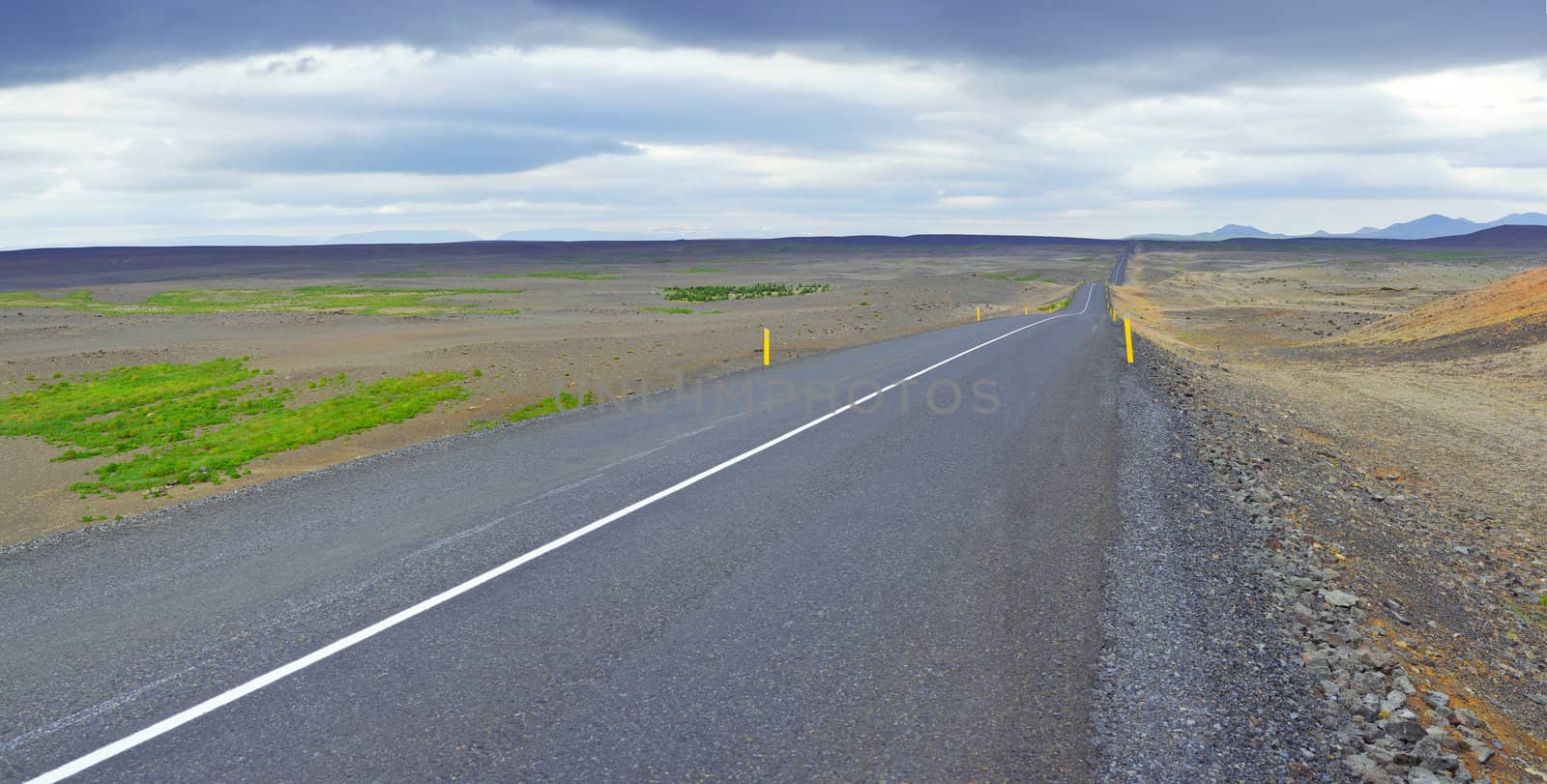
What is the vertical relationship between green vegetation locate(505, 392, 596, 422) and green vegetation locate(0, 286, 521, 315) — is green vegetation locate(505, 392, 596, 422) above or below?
above

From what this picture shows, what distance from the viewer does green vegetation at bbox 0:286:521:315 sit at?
58.3 m

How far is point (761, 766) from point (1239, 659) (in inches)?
128

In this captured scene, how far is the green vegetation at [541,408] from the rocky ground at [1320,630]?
34.7ft

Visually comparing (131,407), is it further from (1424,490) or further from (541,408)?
(1424,490)

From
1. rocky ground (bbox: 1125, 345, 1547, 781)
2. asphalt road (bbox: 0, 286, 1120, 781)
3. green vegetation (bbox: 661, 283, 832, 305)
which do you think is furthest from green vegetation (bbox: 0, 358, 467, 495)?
green vegetation (bbox: 661, 283, 832, 305)

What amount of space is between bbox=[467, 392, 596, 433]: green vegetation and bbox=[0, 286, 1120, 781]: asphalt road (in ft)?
16.5

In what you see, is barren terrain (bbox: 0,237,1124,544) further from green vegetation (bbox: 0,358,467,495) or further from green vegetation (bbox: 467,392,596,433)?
green vegetation (bbox: 0,358,467,495)

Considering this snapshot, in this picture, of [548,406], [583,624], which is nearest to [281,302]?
[548,406]

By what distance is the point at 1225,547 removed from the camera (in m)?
8.34

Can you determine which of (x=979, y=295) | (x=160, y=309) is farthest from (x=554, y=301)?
(x=979, y=295)

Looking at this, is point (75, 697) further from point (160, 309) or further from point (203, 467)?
point (160, 309)

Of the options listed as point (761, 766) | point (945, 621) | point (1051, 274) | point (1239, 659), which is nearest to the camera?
point (761, 766)

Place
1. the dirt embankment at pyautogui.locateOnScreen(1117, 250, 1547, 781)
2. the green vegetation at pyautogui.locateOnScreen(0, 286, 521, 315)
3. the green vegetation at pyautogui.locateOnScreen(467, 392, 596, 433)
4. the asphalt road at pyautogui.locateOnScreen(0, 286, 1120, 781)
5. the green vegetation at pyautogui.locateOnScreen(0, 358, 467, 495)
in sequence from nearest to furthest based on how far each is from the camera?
the asphalt road at pyautogui.locateOnScreen(0, 286, 1120, 781) → the dirt embankment at pyautogui.locateOnScreen(1117, 250, 1547, 781) → the green vegetation at pyautogui.locateOnScreen(0, 358, 467, 495) → the green vegetation at pyautogui.locateOnScreen(467, 392, 596, 433) → the green vegetation at pyautogui.locateOnScreen(0, 286, 521, 315)

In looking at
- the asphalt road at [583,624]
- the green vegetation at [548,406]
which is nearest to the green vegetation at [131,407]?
the green vegetation at [548,406]
